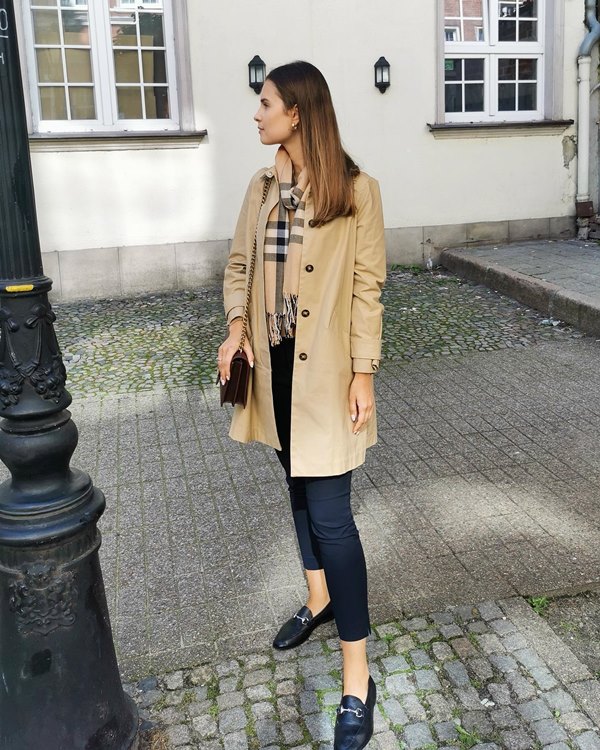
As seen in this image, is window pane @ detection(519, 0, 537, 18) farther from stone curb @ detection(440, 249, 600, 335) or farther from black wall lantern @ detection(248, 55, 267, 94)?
black wall lantern @ detection(248, 55, 267, 94)

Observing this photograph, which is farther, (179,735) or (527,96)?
(527,96)

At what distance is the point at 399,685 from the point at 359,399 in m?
1.04

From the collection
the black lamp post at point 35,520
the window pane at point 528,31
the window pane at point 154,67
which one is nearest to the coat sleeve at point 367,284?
the black lamp post at point 35,520

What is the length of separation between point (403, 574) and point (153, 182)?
7319 millimetres

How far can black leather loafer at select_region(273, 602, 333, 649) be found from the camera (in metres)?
2.93

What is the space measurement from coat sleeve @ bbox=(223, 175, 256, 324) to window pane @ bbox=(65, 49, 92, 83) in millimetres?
7652

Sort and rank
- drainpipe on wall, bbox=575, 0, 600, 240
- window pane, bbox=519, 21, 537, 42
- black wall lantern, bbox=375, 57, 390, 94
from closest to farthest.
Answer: black wall lantern, bbox=375, 57, 390, 94 < drainpipe on wall, bbox=575, 0, 600, 240 < window pane, bbox=519, 21, 537, 42

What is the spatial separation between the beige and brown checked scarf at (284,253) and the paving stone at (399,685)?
1.26 metres

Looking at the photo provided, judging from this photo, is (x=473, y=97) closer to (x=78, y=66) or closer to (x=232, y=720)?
(x=78, y=66)

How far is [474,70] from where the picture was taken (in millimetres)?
10828

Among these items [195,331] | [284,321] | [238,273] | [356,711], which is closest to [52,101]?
[195,331]

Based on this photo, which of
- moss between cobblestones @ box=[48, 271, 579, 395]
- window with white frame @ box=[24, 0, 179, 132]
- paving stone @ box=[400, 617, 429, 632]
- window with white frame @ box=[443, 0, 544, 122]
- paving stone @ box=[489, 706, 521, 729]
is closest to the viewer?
paving stone @ box=[489, 706, 521, 729]

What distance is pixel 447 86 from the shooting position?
1070 centimetres

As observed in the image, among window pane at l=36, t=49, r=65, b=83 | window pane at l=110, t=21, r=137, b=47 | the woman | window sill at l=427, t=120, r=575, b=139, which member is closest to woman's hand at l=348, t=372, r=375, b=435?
the woman
